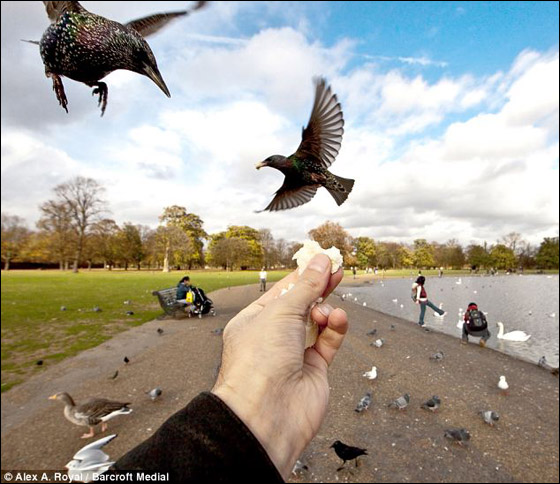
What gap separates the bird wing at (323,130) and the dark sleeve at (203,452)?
1.47 metres

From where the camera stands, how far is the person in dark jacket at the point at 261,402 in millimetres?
1719

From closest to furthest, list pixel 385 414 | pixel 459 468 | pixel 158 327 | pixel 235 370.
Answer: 1. pixel 235 370
2. pixel 459 468
3. pixel 385 414
4. pixel 158 327

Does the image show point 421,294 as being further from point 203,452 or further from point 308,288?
point 203,452

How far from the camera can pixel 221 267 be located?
3.26m

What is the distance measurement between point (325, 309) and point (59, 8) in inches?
99.2

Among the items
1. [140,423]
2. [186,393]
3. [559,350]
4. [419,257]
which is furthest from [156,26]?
[559,350]

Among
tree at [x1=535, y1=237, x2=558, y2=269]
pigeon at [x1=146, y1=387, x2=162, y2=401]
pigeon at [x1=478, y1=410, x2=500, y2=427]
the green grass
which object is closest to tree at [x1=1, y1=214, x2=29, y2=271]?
the green grass

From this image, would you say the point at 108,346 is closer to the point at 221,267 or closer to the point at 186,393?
the point at 186,393

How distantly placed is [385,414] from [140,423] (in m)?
9.70

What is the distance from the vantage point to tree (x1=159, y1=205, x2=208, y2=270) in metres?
3.12

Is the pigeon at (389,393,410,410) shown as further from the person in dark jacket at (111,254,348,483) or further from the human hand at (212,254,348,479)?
the human hand at (212,254,348,479)

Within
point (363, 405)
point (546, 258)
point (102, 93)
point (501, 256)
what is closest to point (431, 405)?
point (363, 405)

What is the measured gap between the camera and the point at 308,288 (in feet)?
8.23

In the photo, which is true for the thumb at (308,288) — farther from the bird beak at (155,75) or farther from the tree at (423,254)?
the bird beak at (155,75)
